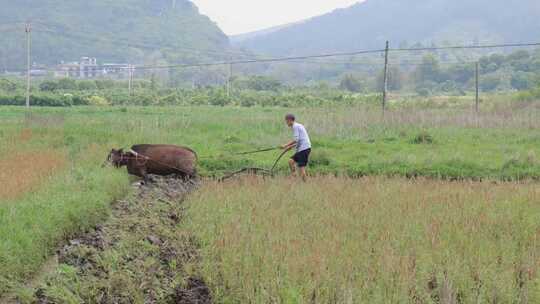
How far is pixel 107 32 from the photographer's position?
367 ft

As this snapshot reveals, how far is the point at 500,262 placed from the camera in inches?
265

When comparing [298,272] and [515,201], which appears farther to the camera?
[515,201]

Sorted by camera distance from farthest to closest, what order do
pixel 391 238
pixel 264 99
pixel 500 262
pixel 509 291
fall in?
pixel 264 99, pixel 391 238, pixel 500 262, pixel 509 291

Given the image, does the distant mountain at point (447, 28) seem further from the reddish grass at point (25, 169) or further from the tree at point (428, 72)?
the reddish grass at point (25, 169)

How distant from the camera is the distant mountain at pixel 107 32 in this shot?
305ft

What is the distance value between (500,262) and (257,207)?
3.65m

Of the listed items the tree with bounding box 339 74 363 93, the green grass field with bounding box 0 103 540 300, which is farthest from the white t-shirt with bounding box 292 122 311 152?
the tree with bounding box 339 74 363 93

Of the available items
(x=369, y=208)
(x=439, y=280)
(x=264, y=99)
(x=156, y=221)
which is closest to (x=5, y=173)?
(x=156, y=221)

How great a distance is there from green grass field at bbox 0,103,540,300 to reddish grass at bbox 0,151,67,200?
0.02m

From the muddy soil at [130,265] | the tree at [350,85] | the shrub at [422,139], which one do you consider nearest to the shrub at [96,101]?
the shrub at [422,139]

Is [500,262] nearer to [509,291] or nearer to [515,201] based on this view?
[509,291]

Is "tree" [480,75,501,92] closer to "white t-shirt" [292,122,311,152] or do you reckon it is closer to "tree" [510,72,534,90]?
"tree" [510,72,534,90]

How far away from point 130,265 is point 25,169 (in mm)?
5602

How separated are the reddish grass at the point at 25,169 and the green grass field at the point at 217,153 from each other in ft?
0.06
